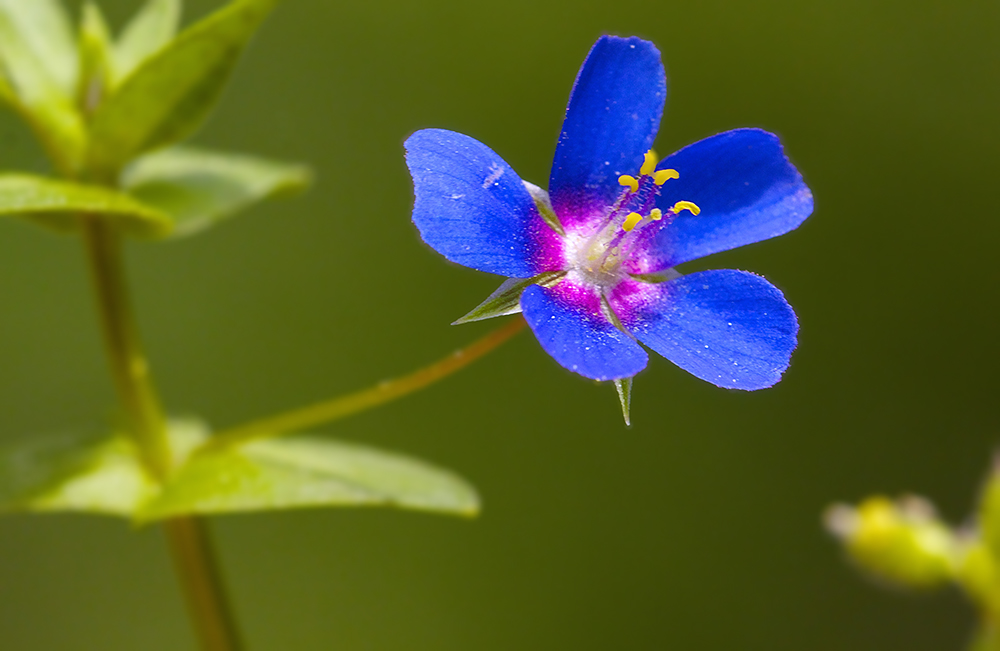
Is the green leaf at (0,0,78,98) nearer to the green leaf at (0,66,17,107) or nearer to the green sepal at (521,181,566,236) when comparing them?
the green leaf at (0,66,17,107)

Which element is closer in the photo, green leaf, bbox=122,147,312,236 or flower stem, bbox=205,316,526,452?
flower stem, bbox=205,316,526,452

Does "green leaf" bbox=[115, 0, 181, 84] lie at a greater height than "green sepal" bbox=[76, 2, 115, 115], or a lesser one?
greater

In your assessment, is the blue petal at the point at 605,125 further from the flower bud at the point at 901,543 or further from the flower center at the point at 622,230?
the flower bud at the point at 901,543

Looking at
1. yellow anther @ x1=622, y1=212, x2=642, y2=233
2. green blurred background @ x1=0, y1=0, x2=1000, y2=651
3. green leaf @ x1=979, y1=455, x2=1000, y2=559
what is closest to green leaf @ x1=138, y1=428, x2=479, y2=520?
yellow anther @ x1=622, y1=212, x2=642, y2=233

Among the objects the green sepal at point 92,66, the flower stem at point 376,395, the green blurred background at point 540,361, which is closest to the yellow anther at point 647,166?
the flower stem at point 376,395

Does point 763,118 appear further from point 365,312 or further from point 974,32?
point 365,312

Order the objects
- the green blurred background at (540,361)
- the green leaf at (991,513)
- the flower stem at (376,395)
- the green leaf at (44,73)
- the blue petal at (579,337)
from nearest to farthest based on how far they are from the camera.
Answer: the blue petal at (579,337), the flower stem at (376,395), the green leaf at (44,73), the green leaf at (991,513), the green blurred background at (540,361)

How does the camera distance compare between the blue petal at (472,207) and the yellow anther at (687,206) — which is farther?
the yellow anther at (687,206)

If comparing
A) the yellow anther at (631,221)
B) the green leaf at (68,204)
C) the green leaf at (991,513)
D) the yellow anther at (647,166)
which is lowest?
the green leaf at (991,513)
